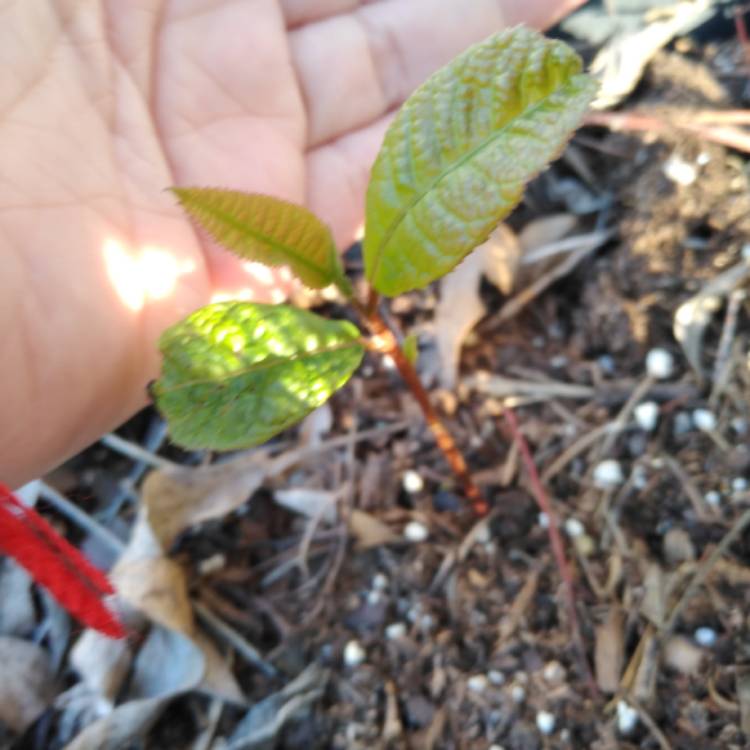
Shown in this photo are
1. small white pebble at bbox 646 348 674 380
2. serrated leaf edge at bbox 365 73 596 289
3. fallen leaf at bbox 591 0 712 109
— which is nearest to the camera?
serrated leaf edge at bbox 365 73 596 289

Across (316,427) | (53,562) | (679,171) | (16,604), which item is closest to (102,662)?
(16,604)

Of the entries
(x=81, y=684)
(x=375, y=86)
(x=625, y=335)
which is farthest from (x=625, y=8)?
(x=81, y=684)

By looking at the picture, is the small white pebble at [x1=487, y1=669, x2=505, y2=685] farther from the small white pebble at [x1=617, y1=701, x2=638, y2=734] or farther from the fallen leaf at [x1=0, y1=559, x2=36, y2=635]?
the fallen leaf at [x1=0, y1=559, x2=36, y2=635]

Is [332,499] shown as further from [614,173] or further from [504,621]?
[614,173]

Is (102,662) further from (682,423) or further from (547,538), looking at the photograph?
Answer: (682,423)

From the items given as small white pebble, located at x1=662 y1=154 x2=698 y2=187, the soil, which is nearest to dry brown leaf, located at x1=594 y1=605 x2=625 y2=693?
the soil
